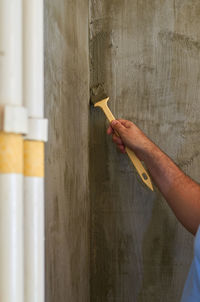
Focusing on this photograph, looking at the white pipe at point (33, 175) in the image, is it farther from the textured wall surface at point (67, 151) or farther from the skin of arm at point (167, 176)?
the skin of arm at point (167, 176)

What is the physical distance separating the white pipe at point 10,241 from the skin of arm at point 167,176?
21.1 inches

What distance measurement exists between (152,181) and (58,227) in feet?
1.22

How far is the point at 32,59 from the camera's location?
17.0 inches

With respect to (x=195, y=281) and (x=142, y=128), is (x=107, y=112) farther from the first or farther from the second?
(x=195, y=281)

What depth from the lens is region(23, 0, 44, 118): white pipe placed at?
0.43m

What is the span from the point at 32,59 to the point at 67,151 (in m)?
0.38

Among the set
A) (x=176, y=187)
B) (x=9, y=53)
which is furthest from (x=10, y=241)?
(x=176, y=187)

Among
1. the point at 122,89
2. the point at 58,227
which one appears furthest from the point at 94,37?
the point at 58,227

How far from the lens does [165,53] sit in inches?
40.3

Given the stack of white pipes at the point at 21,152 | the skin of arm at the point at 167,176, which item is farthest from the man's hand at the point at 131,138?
the stack of white pipes at the point at 21,152

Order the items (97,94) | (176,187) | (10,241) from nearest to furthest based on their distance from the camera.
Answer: (10,241)
(176,187)
(97,94)

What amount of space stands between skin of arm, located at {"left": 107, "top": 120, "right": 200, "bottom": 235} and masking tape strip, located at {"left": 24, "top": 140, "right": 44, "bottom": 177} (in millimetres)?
489

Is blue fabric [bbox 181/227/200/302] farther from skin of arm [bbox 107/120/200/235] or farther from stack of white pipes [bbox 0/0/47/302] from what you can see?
stack of white pipes [bbox 0/0/47/302]

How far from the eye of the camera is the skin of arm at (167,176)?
32.6 inches
